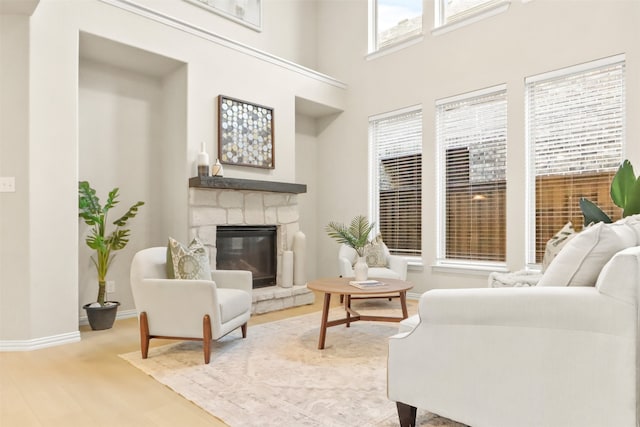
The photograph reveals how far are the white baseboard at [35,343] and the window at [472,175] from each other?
3917 millimetres

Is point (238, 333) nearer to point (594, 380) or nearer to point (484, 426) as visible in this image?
point (484, 426)

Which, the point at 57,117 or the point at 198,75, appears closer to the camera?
the point at 57,117

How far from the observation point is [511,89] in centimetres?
432

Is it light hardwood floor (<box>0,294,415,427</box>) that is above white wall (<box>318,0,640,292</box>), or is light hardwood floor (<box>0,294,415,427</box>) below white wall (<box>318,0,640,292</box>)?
below

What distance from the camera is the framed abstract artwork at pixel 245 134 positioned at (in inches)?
175

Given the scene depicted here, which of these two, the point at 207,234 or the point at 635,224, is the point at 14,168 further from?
the point at 635,224

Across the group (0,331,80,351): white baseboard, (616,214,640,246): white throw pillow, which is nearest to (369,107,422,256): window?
(616,214,640,246): white throw pillow

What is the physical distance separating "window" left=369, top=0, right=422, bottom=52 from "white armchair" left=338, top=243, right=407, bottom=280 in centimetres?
282

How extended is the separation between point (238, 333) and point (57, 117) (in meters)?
2.32

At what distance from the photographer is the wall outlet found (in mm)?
3111

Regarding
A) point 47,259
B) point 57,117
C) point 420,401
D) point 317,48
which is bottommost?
point 420,401

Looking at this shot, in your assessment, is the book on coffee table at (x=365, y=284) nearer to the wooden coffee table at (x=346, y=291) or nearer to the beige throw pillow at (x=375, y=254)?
the wooden coffee table at (x=346, y=291)

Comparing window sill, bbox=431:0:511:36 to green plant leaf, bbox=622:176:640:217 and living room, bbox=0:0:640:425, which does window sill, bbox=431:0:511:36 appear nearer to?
living room, bbox=0:0:640:425

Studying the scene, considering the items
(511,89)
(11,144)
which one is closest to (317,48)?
(511,89)
